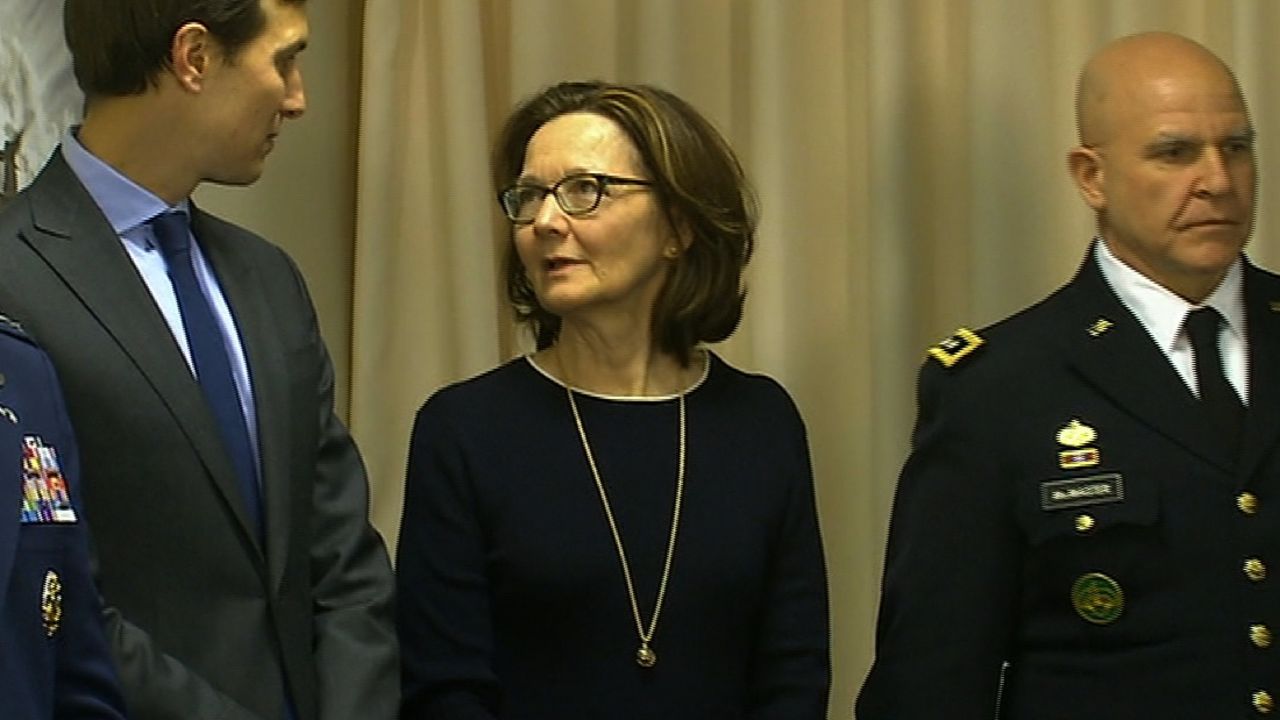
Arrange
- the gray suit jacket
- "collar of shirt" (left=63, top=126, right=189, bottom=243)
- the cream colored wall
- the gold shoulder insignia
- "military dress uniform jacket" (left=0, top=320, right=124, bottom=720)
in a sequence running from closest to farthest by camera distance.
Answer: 1. "military dress uniform jacket" (left=0, top=320, right=124, bottom=720)
2. the gray suit jacket
3. "collar of shirt" (left=63, top=126, right=189, bottom=243)
4. the gold shoulder insignia
5. the cream colored wall

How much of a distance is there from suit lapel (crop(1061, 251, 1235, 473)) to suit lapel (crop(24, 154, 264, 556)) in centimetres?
93

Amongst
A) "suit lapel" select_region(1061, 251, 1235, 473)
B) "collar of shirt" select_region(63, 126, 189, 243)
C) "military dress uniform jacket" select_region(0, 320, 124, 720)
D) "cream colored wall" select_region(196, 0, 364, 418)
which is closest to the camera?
"military dress uniform jacket" select_region(0, 320, 124, 720)

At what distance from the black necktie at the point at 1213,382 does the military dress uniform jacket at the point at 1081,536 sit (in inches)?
0.6

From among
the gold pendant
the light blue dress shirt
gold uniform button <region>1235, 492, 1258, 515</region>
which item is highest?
the light blue dress shirt

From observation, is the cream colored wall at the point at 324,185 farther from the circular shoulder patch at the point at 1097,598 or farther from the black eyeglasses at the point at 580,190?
the circular shoulder patch at the point at 1097,598

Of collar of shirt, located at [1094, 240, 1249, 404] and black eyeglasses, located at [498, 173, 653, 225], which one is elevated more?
black eyeglasses, located at [498, 173, 653, 225]

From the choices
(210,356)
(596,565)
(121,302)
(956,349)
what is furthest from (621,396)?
(121,302)

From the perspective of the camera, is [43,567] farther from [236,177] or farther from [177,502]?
[236,177]

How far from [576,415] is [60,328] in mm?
631

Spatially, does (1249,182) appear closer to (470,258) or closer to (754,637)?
(754,637)

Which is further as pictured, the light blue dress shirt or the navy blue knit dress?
the navy blue knit dress

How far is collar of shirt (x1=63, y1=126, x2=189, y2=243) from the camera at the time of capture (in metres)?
2.00

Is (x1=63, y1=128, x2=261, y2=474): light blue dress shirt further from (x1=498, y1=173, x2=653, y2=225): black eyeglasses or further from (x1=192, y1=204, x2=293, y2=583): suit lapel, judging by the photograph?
(x1=498, y1=173, x2=653, y2=225): black eyeglasses

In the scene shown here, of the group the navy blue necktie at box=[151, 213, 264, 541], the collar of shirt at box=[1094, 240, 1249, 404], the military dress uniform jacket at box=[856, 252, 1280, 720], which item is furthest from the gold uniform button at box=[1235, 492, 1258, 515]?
the navy blue necktie at box=[151, 213, 264, 541]
